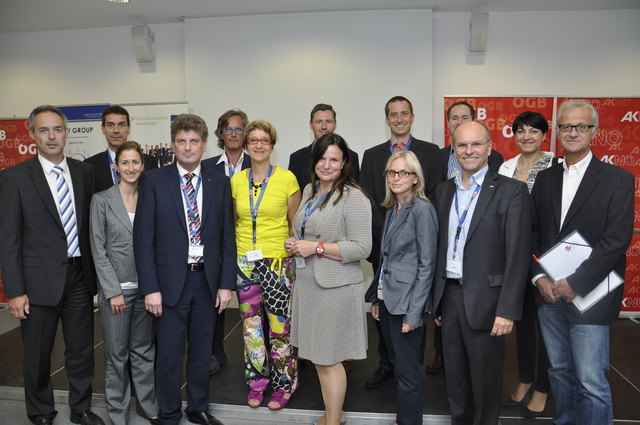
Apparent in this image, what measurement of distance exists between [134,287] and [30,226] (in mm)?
675

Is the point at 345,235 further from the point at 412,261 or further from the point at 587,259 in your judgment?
the point at 587,259

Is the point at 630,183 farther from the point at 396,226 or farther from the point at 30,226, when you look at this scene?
the point at 30,226

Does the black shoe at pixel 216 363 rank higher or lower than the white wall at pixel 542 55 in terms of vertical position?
lower

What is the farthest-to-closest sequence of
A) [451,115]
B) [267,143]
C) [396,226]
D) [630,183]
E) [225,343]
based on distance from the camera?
[225,343]
[451,115]
[267,143]
[396,226]
[630,183]

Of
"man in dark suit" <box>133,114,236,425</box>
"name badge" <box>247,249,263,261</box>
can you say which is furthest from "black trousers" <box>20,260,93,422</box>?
"name badge" <box>247,249,263,261</box>

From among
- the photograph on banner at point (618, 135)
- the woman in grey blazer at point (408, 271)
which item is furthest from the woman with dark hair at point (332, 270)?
the photograph on banner at point (618, 135)

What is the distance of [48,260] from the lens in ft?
8.64

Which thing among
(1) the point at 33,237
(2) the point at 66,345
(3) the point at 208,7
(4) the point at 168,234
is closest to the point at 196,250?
(4) the point at 168,234

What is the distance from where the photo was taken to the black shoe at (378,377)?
3262mm

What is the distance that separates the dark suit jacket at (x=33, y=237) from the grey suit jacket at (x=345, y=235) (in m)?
1.49

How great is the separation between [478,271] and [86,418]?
2470mm

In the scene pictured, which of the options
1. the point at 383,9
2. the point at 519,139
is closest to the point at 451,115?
the point at 519,139

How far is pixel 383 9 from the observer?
4.93 metres

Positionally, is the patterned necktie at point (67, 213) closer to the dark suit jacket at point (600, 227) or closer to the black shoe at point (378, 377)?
the black shoe at point (378, 377)
